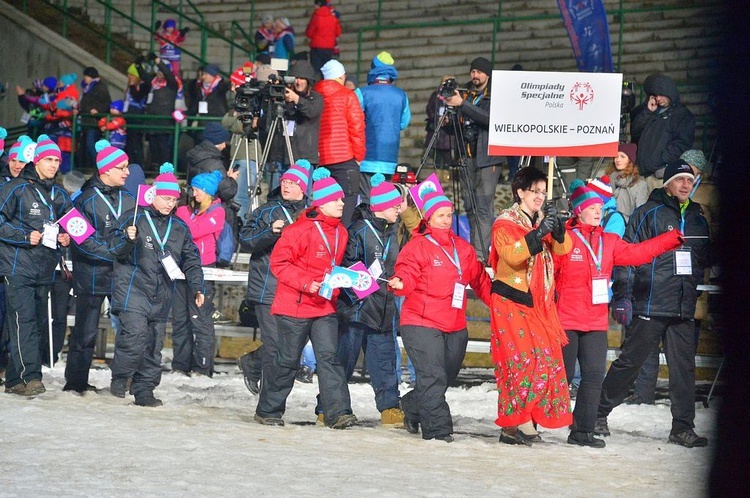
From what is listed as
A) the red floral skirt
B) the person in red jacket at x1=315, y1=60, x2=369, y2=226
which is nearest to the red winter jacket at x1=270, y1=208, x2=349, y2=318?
the red floral skirt

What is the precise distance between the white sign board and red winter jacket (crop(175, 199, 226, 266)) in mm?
3345

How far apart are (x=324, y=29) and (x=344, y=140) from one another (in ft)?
20.3

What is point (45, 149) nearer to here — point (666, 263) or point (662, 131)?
point (666, 263)

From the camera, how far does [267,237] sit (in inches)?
374

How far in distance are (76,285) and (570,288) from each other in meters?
4.16

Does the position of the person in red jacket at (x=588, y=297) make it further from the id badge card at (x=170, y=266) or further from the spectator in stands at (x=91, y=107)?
the spectator in stands at (x=91, y=107)

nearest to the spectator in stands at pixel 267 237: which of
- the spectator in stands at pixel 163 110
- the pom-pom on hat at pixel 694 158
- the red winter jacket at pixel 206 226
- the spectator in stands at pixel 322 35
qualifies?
the red winter jacket at pixel 206 226

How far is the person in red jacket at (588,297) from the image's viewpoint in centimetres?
816

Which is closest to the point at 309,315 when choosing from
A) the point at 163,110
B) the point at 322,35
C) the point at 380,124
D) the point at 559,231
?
the point at 559,231

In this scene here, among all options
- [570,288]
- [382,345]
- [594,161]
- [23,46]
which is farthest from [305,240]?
[23,46]

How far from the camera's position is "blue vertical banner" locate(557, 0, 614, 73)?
46.8ft

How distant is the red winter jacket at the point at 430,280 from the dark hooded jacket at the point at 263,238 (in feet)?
5.33

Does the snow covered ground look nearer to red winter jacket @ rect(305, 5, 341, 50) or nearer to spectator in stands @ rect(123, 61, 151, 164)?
spectator in stands @ rect(123, 61, 151, 164)

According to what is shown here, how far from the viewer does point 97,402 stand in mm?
9234
